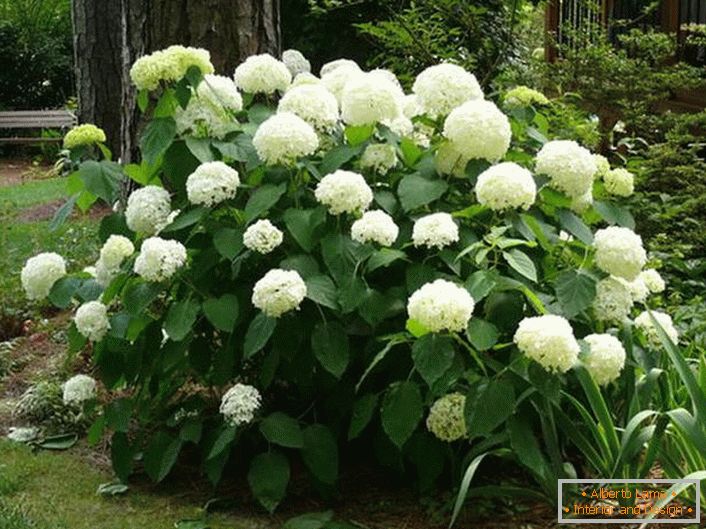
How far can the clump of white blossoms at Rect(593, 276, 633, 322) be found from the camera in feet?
10.9

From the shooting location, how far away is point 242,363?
12.3ft

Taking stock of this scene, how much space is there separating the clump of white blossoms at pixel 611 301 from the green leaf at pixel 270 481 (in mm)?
1126

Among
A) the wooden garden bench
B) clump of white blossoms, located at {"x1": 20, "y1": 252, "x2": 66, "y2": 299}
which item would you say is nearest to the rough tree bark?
clump of white blossoms, located at {"x1": 20, "y1": 252, "x2": 66, "y2": 299}

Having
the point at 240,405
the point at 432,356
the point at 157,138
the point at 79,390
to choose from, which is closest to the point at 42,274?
the point at 79,390

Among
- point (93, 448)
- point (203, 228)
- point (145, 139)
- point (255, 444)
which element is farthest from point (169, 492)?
point (145, 139)

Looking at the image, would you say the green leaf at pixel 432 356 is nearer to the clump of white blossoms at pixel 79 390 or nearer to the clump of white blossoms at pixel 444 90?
the clump of white blossoms at pixel 444 90

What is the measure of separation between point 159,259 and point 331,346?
605mm

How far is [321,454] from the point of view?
3391mm

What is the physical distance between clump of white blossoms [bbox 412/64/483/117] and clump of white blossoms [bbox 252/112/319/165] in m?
0.46

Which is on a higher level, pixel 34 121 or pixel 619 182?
pixel 619 182

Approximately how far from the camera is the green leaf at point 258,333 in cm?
319

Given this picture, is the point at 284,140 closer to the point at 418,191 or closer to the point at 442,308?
the point at 418,191

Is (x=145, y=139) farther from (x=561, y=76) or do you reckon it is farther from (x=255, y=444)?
(x=561, y=76)

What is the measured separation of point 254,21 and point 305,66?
301mm
